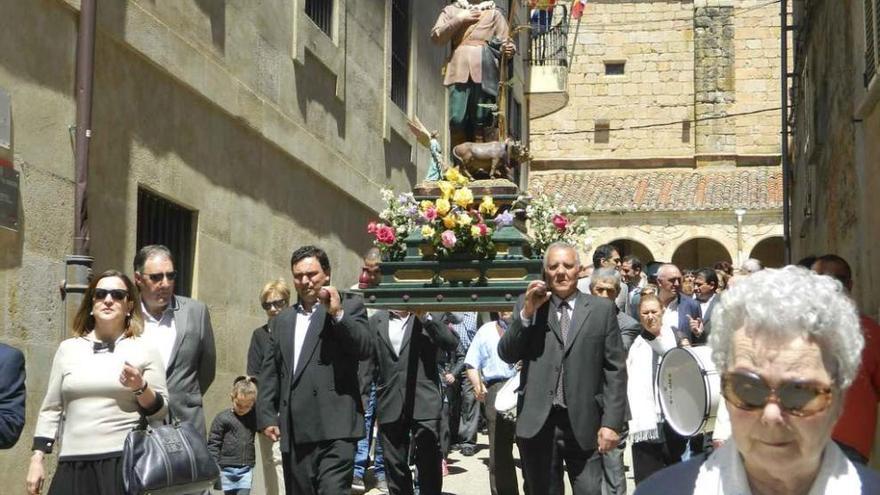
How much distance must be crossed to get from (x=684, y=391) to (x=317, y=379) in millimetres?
2498

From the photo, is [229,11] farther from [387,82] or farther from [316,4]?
[387,82]

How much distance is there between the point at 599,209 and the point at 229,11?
1102 inches

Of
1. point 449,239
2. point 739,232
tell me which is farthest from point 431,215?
point 739,232

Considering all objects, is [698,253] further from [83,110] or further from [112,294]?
[112,294]

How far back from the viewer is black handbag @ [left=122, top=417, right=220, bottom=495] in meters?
6.25

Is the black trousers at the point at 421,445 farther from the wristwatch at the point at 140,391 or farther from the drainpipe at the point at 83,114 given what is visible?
the wristwatch at the point at 140,391

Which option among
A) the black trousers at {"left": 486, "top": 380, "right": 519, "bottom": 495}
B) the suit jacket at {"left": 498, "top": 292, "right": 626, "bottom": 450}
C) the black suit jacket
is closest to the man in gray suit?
the suit jacket at {"left": 498, "top": 292, "right": 626, "bottom": 450}

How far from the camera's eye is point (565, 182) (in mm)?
43281

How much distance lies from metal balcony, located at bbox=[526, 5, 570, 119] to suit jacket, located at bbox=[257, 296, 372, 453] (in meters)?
26.9

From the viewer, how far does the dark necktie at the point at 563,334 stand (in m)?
7.82

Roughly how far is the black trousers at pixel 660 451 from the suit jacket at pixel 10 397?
4.40m

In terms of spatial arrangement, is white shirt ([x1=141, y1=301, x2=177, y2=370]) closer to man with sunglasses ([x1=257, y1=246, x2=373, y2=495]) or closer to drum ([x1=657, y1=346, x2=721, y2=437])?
man with sunglasses ([x1=257, y1=246, x2=373, y2=495])

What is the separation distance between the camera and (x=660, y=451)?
9.05 meters

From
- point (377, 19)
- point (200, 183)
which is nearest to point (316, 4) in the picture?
point (377, 19)
